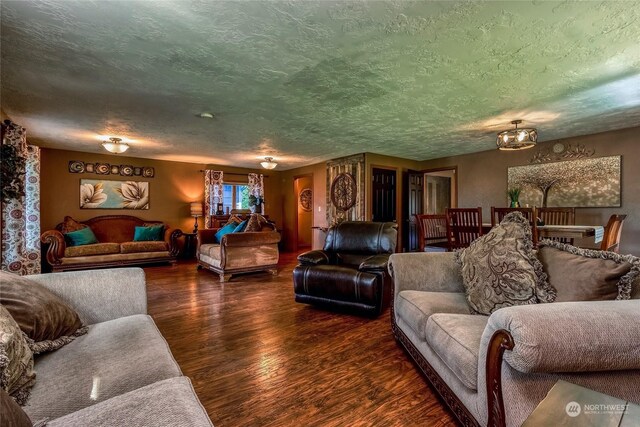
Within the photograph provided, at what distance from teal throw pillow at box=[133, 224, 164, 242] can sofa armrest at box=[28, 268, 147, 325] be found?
15.9 ft

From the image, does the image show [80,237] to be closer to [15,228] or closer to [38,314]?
[15,228]

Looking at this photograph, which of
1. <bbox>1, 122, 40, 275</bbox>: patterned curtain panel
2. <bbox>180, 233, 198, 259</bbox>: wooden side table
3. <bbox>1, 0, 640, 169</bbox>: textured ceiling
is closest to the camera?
<bbox>1, 0, 640, 169</bbox>: textured ceiling

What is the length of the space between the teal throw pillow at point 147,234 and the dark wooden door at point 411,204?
→ 214 inches

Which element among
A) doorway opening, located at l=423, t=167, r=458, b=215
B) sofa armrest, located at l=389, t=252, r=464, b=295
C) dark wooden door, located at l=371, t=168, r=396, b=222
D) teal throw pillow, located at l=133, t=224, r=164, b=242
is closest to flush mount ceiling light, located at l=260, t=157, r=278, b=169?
dark wooden door, located at l=371, t=168, r=396, b=222

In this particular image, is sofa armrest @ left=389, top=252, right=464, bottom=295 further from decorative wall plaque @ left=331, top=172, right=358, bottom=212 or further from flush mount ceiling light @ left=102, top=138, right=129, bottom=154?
flush mount ceiling light @ left=102, top=138, right=129, bottom=154

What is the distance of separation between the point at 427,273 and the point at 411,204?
15.8 feet

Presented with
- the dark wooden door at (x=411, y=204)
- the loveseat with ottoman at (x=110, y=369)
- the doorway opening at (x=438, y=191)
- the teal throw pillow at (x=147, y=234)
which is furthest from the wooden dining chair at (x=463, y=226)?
the teal throw pillow at (x=147, y=234)

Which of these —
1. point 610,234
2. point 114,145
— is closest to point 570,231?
point 610,234

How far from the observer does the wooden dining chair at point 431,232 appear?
12.1 ft

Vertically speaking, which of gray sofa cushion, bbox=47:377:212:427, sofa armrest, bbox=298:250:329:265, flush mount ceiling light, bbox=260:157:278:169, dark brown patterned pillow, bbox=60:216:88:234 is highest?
flush mount ceiling light, bbox=260:157:278:169

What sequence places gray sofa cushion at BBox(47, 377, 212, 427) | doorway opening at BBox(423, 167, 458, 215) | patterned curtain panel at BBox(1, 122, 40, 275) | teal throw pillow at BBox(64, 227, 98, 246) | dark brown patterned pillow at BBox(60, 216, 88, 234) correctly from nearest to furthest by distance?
gray sofa cushion at BBox(47, 377, 212, 427)
patterned curtain panel at BBox(1, 122, 40, 275)
teal throw pillow at BBox(64, 227, 98, 246)
dark brown patterned pillow at BBox(60, 216, 88, 234)
doorway opening at BBox(423, 167, 458, 215)

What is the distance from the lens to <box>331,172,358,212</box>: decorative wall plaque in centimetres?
621

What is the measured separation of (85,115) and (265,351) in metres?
3.65

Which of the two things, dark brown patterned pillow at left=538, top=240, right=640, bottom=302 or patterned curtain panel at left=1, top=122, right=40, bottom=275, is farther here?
patterned curtain panel at left=1, top=122, right=40, bottom=275
